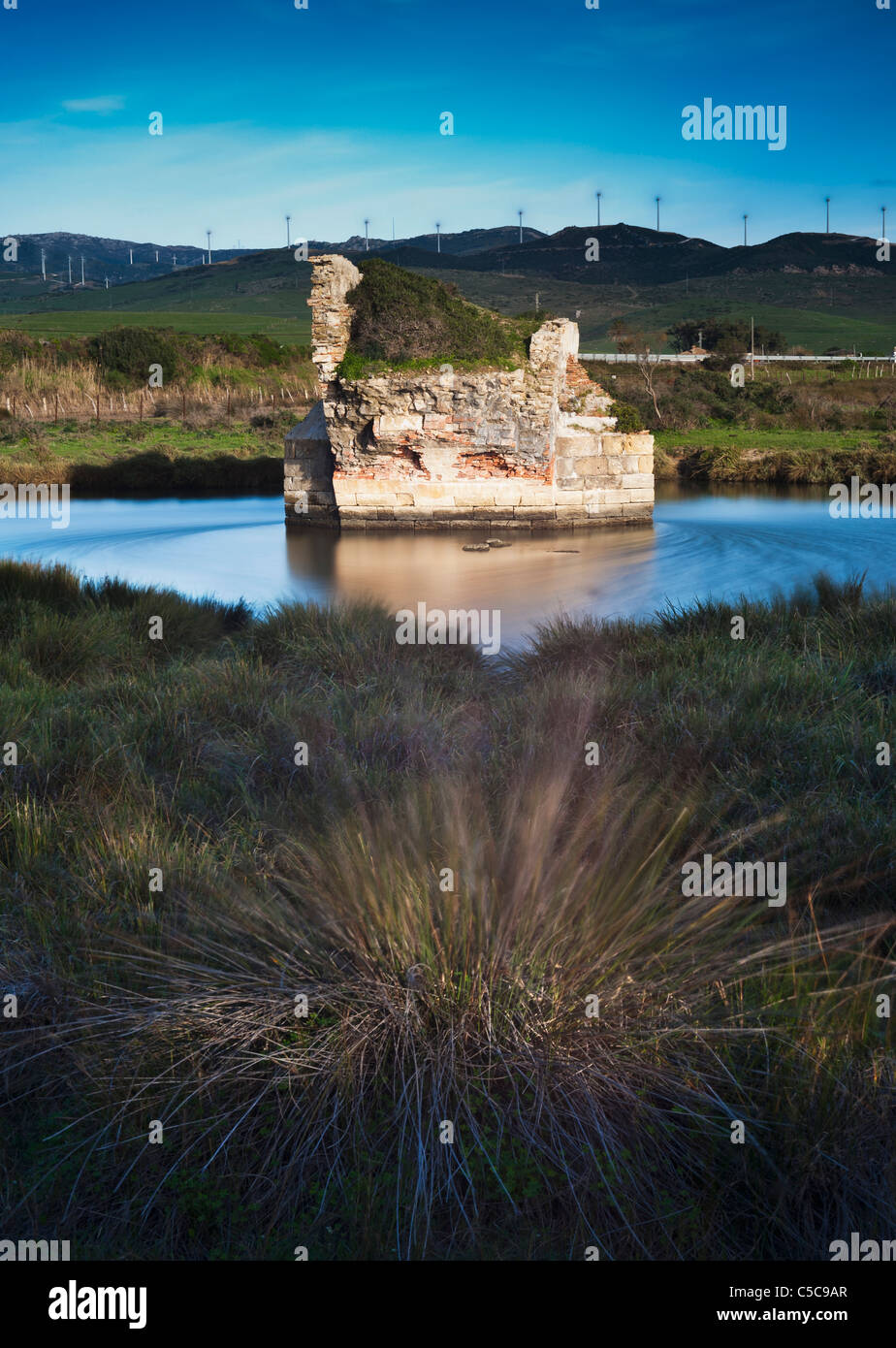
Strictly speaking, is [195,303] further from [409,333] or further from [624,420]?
[624,420]

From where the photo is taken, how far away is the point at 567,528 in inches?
852

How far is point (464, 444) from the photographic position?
68.0 feet

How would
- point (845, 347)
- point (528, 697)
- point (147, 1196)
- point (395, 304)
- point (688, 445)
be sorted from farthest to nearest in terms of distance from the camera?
1. point (845, 347)
2. point (688, 445)
3. point (395, 304)
4. point (528, 697)
5. point (147, 1196)

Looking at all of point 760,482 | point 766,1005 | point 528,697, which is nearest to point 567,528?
point 760,482

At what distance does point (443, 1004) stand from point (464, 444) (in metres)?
18.8

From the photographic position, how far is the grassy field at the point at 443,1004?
2.45m
